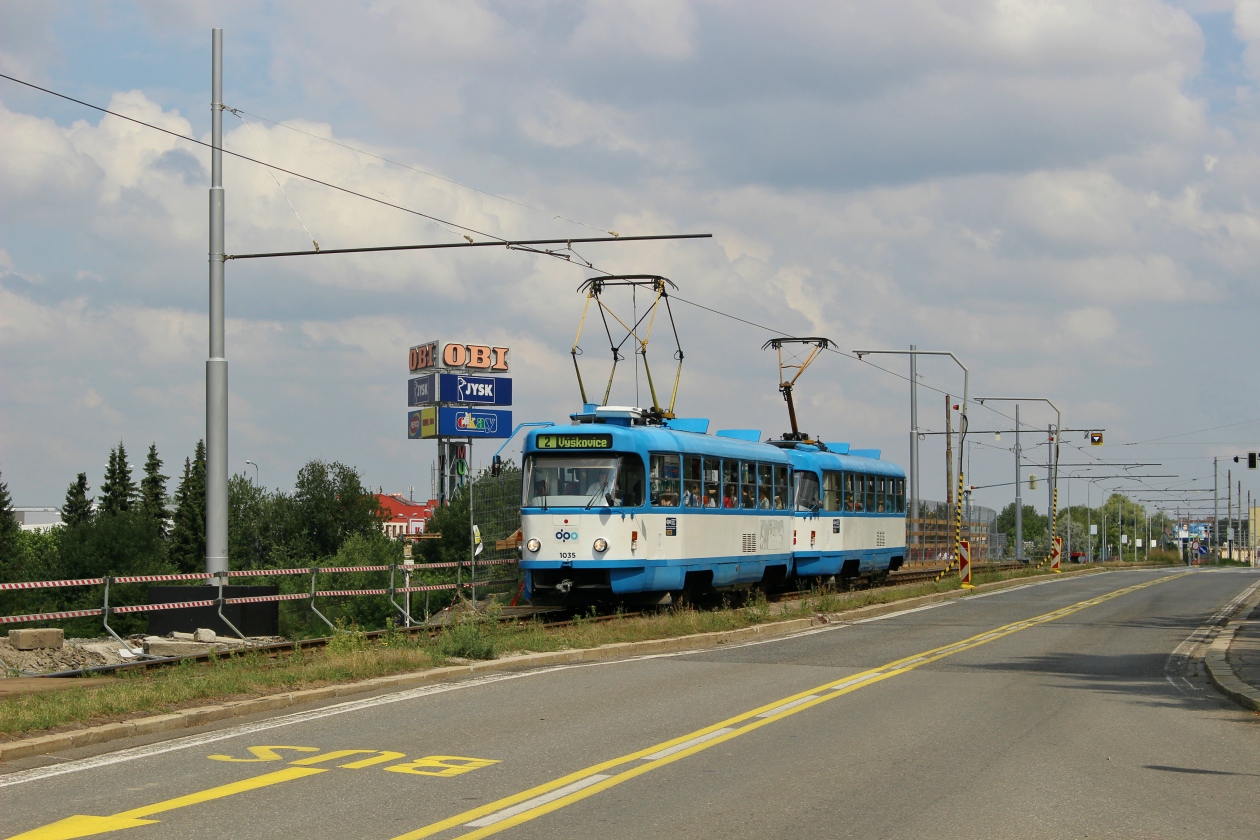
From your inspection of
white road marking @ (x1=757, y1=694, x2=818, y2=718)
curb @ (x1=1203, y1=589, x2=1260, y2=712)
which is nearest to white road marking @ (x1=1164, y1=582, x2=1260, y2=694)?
curb @ (x1=1203, y1=589, x2=1260, y2=712)

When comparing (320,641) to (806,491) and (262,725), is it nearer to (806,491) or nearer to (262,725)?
(262,725)

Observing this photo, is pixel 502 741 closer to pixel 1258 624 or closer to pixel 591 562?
pixel 591 562

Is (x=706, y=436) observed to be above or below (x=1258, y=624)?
above

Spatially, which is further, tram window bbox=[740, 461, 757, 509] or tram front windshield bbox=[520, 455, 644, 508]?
tram window bbox=[740, 461, 757, 509]

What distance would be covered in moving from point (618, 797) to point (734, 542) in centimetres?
1876

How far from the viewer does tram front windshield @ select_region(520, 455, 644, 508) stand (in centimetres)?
2248

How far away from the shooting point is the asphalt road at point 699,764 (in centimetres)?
740

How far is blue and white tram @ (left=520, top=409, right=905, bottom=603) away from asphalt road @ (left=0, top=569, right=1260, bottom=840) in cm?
688

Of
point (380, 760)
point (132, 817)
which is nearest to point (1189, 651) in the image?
point (380, 760)

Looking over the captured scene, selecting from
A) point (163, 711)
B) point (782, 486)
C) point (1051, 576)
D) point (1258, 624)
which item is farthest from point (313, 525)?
point (163, 711)

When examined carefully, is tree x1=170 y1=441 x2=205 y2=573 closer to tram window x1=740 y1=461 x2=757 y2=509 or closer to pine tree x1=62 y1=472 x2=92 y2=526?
pine tree x1=62 y1=472 x2=92 y2=526

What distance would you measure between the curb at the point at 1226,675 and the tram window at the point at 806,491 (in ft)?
33.6

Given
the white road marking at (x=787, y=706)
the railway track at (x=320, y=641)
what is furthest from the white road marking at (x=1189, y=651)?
the railway track at (x=320, y=641)

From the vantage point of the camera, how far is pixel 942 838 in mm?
7062
